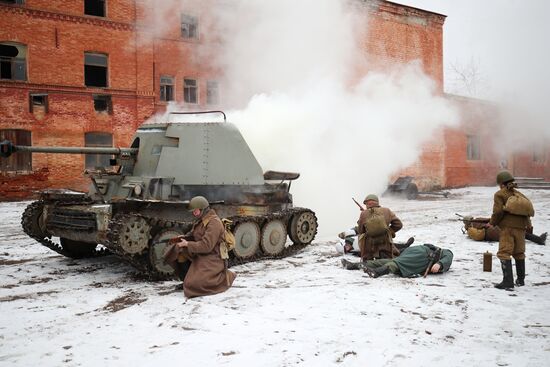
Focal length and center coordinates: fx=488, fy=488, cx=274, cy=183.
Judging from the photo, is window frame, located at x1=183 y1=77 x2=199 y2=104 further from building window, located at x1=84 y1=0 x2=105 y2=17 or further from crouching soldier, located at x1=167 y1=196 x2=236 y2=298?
crouching soldier, located at x1=167 y1=196 x2=236 y2=298

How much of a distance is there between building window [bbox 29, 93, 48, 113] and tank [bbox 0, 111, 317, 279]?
43.8ft

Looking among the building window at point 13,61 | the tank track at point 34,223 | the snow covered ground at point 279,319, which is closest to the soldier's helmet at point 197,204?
the snow covered ground at point 279,319

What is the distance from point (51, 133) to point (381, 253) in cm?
1772

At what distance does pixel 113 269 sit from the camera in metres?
8.97

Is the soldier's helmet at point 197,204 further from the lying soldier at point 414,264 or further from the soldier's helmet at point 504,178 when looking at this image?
the soldier's helmet at point 504,178

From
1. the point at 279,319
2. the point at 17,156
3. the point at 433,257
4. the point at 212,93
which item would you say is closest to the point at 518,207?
the point at 433,257

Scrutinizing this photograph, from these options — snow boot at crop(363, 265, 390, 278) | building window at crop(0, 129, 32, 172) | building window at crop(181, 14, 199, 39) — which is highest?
building window at crop(181, 14, 199, 39)

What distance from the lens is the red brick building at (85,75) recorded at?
68.3 feet

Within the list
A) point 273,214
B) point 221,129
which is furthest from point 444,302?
point 221,129

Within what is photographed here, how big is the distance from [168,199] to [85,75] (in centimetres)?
1634

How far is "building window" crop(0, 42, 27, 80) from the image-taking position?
68.3ft

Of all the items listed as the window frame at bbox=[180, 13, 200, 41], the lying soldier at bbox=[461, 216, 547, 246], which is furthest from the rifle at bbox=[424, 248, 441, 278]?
the window frame at bbox=[180, 13, 200, 41]

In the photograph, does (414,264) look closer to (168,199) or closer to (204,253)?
(204,253)

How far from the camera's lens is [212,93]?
2564 cm
